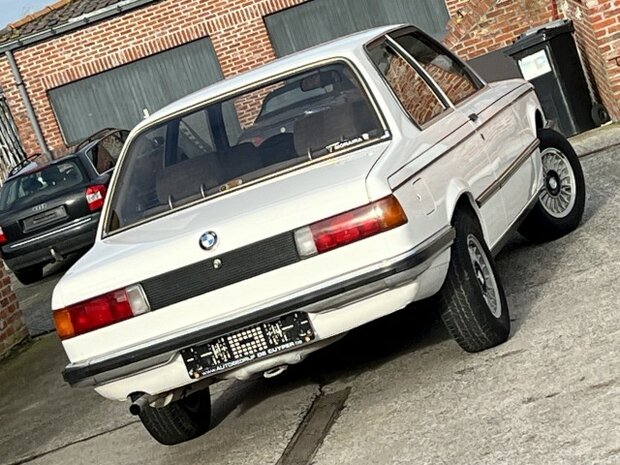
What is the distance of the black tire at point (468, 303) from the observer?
5949 mm

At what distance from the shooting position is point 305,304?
5566 millimetres

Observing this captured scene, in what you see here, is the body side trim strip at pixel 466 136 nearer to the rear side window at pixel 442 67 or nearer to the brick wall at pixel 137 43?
the rear side window at pixel 442 67

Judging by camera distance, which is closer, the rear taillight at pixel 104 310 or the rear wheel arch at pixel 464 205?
the rear taillight at pixel 104 310

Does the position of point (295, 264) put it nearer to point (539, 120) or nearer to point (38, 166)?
point (539, 120)

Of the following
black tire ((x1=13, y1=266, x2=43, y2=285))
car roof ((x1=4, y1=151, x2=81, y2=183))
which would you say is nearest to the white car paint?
car roof ((x1=4, y1=151, x2=81, y2=183))

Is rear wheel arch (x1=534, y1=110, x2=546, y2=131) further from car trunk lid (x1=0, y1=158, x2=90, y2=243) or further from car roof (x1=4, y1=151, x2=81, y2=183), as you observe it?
car roof (x1=4, y1=151, x2=81, y2=183)

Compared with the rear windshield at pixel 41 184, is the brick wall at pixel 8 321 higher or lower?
lower

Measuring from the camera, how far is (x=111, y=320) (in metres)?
5.78

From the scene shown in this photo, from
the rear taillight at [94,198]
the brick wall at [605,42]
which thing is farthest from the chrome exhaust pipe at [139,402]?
the rear taillight at [94,198]

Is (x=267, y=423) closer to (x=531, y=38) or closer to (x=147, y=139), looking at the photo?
(x=147, y=139)

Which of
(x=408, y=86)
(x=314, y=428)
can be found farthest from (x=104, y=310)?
(x=408, y=86)

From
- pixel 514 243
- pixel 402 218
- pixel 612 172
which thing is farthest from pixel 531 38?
pixel 402 218

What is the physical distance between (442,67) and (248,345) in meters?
2.55

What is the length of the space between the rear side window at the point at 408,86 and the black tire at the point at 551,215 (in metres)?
1.45
